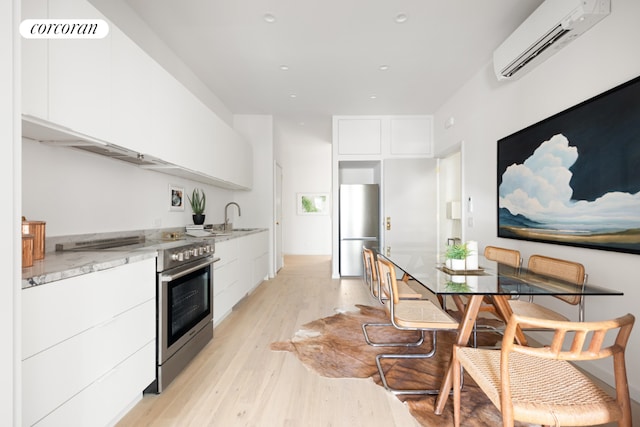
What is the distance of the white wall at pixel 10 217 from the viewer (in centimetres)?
91

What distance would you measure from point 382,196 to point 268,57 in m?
2.86

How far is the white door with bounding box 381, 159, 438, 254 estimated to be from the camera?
16.8 feet

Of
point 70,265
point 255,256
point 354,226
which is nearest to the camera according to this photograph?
point 70,265

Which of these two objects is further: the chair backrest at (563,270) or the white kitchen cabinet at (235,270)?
the white kitchen cabinet at (235,270)

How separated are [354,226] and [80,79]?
171 inches

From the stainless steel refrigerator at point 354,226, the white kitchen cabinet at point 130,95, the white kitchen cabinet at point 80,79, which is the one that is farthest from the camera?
the stainless steel refrigerator at point 354,226

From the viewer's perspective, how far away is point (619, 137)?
1881 mm

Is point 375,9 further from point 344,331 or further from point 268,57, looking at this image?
point 344,331

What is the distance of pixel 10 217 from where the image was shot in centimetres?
94

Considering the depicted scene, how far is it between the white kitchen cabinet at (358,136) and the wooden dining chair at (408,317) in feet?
10.8

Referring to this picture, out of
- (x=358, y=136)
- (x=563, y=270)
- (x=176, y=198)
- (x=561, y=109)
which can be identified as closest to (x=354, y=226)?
(x=358, y=136)

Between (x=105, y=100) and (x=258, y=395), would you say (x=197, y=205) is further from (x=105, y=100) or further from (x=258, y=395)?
(x=258, y=395)

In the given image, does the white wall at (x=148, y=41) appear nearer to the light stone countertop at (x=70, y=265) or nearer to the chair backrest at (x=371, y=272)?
the light stone countertop at (x=70, y=265)

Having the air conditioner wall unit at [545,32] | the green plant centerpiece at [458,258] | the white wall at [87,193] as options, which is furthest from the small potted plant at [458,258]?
the white wall at [87,193]
